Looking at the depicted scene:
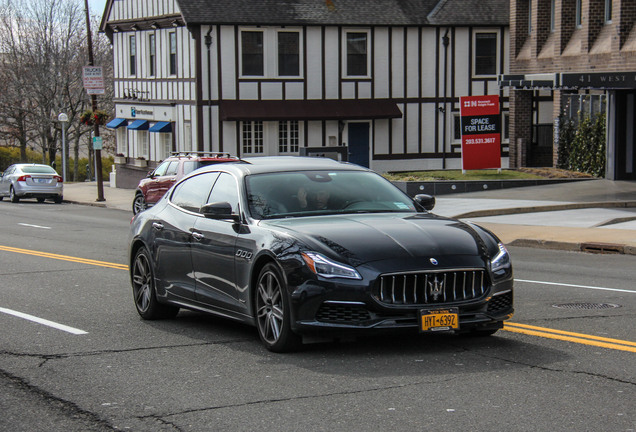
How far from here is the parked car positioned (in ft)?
126

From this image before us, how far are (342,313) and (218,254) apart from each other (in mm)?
1622

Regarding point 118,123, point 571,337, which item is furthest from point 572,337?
point 118,123

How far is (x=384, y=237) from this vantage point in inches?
304

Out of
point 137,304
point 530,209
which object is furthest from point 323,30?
point 137,304

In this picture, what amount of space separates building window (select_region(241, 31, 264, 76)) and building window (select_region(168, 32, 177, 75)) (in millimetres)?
3425

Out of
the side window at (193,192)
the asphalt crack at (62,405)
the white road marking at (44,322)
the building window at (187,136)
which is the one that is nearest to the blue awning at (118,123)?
the building window at (187,136)

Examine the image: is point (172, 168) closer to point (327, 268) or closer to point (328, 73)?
point (328, 73)

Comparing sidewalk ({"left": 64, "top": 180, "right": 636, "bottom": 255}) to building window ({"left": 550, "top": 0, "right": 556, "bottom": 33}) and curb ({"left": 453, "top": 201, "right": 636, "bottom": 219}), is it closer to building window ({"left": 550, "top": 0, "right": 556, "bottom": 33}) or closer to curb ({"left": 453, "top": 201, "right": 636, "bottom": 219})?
curb ({"left": 453, "top": 201, "right": 636, "bottom": 219})

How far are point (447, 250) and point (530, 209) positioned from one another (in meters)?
16.5

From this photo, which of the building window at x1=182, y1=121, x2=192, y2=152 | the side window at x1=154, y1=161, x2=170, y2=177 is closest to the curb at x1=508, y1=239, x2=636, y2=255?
the side window at x1=154, y1=161, x2=170, y2=177

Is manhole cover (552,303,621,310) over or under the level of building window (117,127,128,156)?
under

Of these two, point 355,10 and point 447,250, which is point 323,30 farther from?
point 447,250

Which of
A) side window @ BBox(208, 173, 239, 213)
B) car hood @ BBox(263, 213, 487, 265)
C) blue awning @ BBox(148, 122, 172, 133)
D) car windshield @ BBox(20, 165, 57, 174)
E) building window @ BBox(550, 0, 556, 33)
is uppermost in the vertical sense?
building window @ BBox(550, 0, 556, 33)

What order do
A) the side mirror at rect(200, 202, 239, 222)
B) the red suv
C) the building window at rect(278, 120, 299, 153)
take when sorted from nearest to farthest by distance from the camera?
the side mirror at rect(200, 202, 239, 222), the red suv, the building window at rect(278, 120, 299, 153)
